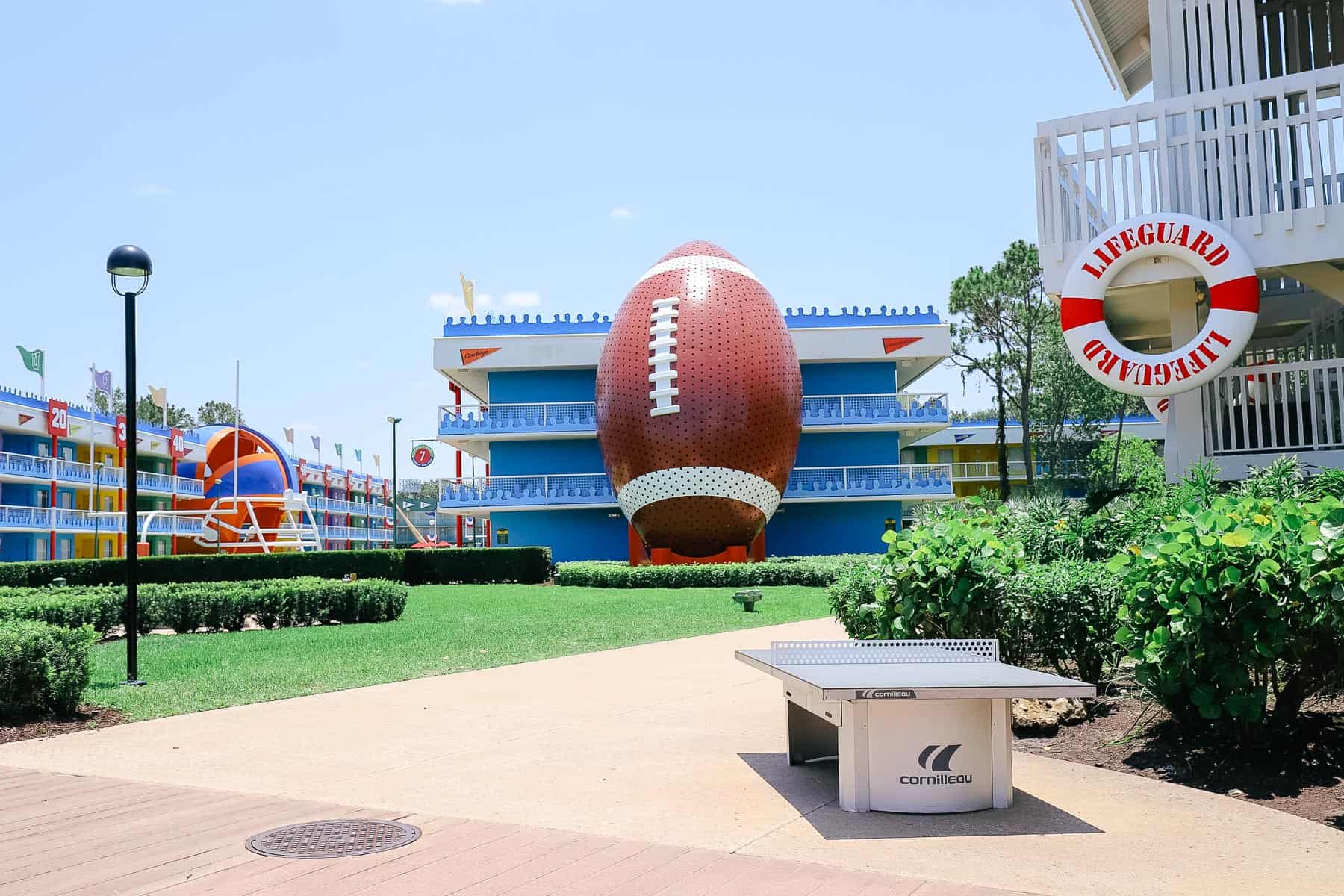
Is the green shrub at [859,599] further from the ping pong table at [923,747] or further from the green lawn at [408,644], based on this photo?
the green lawn at [408,644]

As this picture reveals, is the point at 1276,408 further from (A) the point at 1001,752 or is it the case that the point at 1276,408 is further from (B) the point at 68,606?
(B) the point at 68,606

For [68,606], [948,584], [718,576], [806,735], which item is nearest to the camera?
[806,735]

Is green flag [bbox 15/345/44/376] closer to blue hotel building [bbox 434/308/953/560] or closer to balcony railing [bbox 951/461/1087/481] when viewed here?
blue hotel building [bbox 434/308/953/560]

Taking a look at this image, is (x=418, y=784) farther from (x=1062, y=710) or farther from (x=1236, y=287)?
(x=1236, y=287)

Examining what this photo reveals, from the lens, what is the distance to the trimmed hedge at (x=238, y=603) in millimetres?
14609

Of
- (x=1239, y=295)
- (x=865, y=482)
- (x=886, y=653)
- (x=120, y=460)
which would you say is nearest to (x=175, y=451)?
(x=120, y=460)

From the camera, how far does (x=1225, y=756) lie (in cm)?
584

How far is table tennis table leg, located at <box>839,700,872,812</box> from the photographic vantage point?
518 cm

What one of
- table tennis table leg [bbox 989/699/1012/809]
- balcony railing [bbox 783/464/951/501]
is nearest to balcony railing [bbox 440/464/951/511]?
balcony railing [bbox 783/464/951/501]

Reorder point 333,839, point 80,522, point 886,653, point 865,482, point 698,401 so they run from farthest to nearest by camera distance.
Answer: point 80,522
point 865,482
point 698,401
point 886,653
point 333,839

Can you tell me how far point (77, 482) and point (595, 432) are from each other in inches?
903

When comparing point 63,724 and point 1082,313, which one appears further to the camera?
point 1082,313

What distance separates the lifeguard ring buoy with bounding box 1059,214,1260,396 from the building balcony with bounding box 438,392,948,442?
26407 mm

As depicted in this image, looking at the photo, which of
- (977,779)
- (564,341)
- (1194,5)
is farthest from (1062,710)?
(564,341)
